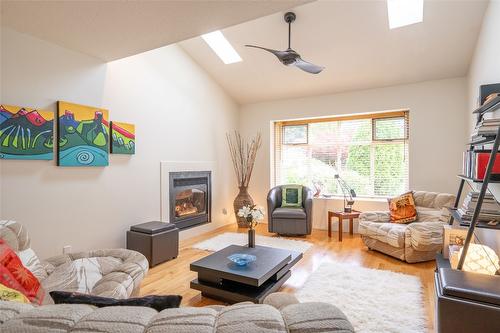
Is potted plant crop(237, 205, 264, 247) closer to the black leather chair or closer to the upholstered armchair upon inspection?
the upholstered armchair

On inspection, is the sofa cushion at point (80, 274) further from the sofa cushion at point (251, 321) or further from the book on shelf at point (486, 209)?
the book on shelf at point (486, 209)

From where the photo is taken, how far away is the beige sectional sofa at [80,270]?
5.96ft

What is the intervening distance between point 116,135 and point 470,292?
3585mm

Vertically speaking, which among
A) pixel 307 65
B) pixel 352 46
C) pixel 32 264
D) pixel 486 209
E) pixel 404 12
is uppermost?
pixel 404 12

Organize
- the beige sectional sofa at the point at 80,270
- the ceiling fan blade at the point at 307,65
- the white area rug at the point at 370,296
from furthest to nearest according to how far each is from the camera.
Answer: the ceiling fan blade at the point at 307,65 < the white area rug at the point at 370,296 < the beige sectional sofa at the point at 80,270

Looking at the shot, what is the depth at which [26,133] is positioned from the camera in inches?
102

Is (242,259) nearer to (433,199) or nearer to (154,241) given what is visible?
(154,241)

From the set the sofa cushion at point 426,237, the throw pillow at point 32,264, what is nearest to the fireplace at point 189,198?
the throw pillow at point 32,264

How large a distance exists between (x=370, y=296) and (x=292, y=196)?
2.69 meters

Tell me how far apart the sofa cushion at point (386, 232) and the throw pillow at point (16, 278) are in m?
3.59

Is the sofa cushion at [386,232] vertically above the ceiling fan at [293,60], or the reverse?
the ceiling fan at [293,60]

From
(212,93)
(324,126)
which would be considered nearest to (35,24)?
(212,93)

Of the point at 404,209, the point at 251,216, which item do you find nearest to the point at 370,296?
the point at 251,216

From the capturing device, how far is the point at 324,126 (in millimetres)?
5566
